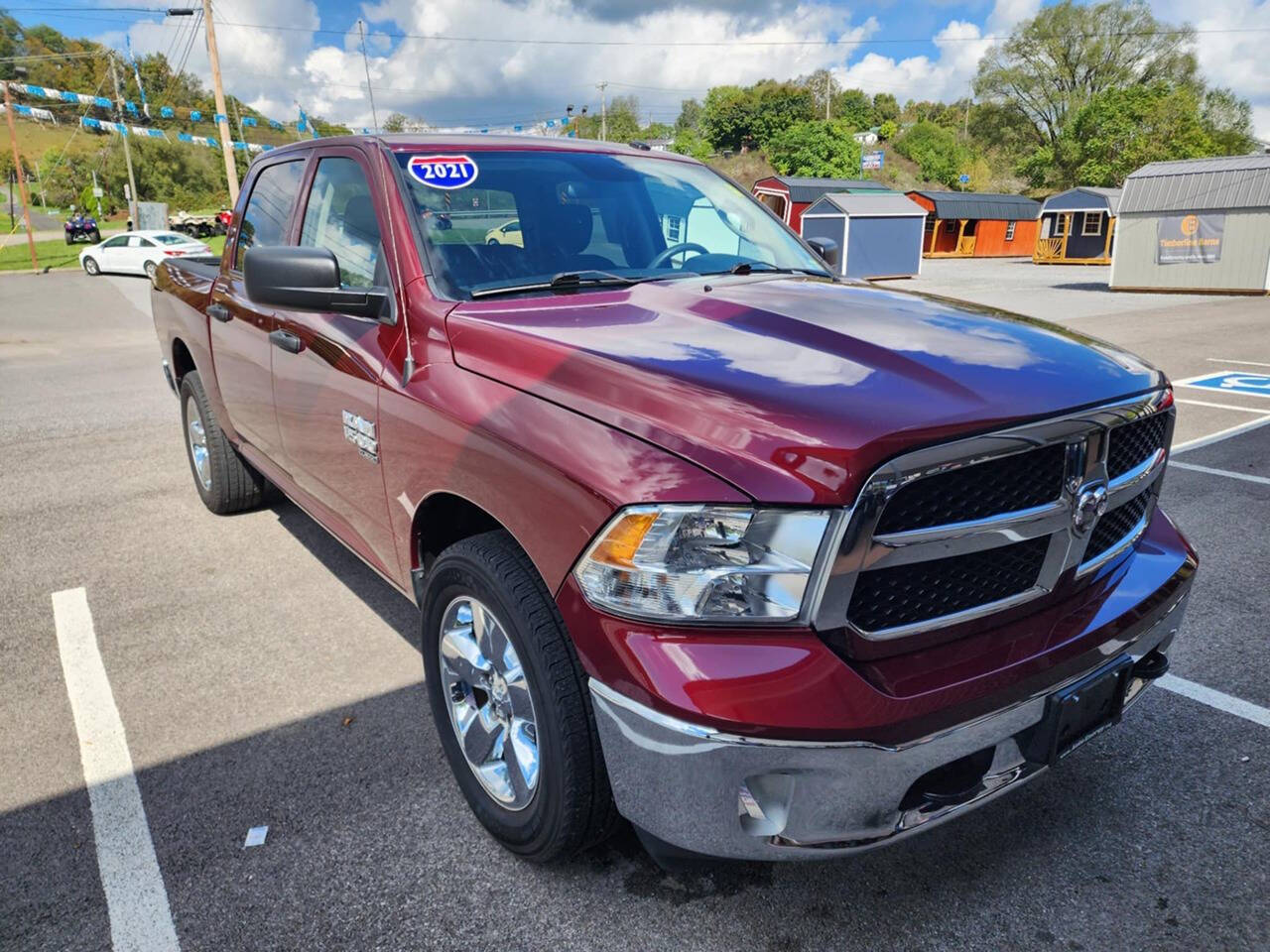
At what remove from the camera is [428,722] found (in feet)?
10.0

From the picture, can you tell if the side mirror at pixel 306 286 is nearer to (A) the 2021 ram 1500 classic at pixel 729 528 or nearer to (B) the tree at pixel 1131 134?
(A) the 2021 ram 1500 classic at pixel 729 528

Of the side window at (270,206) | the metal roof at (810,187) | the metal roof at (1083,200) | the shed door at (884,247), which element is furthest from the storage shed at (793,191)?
the side window at (270,206)

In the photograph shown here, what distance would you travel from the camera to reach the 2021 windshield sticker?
9.62 ft

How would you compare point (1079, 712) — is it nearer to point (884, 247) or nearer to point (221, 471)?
point (221, 471)

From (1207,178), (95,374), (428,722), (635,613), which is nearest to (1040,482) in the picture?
(635,613)

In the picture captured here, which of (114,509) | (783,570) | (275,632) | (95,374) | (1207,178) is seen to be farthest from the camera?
(1207,178)

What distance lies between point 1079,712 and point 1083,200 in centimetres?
4240

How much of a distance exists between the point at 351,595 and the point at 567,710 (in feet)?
8.10

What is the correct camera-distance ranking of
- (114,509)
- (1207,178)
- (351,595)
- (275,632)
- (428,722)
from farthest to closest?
(1207,178)
(114,509)
(351,595)
(275,632)
(428,722)

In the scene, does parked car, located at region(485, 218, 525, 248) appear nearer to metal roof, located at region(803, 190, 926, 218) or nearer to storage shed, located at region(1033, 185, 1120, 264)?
metal roof, located at region(803, 190, 926, 218)

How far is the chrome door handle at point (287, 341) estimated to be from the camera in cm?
323

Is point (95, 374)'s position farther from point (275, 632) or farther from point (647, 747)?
point (647, 747)

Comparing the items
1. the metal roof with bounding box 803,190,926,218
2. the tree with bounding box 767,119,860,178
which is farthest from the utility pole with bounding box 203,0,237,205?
the tree with bounding box 767,119,860,178

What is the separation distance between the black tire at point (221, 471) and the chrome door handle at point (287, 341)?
153 centimetres
